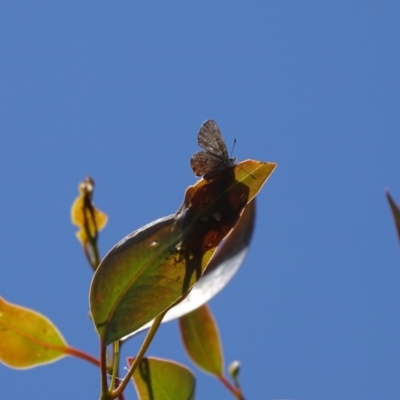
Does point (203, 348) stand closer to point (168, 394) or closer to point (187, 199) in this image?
point (168, 394)

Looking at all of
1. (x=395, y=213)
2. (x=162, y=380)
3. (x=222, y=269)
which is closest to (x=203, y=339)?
(x=222, y=269)

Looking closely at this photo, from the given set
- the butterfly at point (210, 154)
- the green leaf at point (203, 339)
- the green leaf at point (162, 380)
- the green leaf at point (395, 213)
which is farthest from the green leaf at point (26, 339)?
the green leaf at point (395, 213)

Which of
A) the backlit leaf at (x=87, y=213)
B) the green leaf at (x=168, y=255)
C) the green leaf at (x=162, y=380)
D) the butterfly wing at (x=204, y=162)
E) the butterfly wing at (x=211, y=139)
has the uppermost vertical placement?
the backlit leaf at (x=87, y=213)

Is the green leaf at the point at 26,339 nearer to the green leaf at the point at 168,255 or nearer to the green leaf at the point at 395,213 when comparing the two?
the green leaf at the point at 168,255

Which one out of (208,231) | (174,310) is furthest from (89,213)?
(208,231)

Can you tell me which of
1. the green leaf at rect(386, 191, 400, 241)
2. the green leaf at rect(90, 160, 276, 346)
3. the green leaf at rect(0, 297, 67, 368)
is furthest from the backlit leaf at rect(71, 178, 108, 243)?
the green leaf at rect(386, 191, 400, 241)

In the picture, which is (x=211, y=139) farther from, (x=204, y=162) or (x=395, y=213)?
(x=395, y=213)

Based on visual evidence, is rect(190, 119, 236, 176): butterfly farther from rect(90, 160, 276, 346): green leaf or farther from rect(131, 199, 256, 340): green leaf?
rect(131, 199, 256, 340): green leaf
